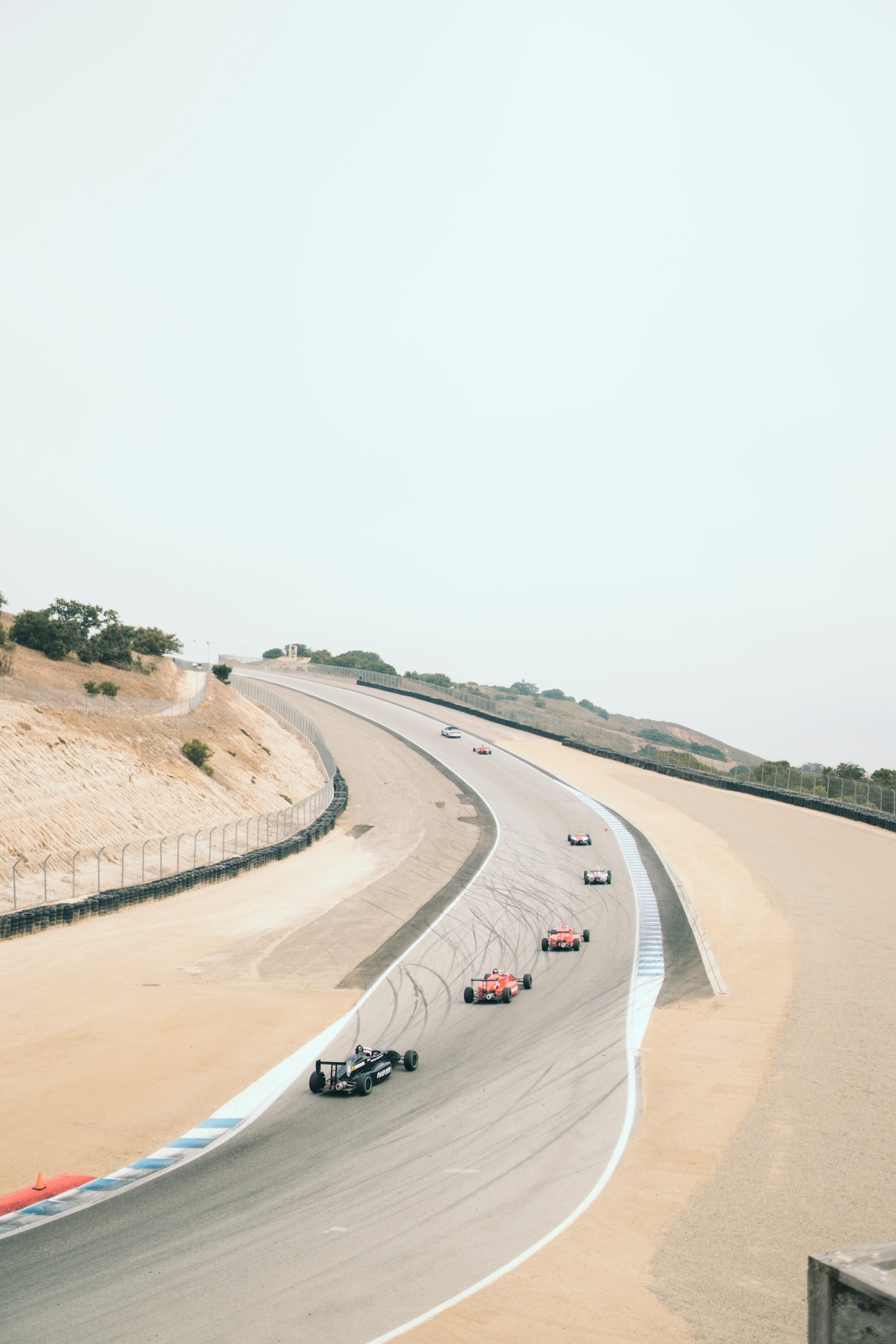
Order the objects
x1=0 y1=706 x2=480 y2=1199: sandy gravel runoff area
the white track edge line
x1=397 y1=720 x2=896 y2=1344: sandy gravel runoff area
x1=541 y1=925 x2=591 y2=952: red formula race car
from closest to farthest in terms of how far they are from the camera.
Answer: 1. the white track edge line
2. x1=397 y1=720 x2=896 y2=1344: sandy gravel runoff area
3. x1=0 y1=706 x2=480 y2=1199: sandy gravel runoff area
4. x1=541 y1=925 x2=591 y2=952: red formula race car

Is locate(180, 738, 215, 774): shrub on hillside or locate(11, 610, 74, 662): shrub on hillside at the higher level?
locate(11, 610, 74, 662): shrub on hillside

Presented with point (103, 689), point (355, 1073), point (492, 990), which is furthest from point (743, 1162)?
point (103, 689)

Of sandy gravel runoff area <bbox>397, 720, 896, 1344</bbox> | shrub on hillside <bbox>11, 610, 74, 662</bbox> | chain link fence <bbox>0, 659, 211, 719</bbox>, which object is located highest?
shrub on hillside <bbox>11, 610, 74, 662</bbox>

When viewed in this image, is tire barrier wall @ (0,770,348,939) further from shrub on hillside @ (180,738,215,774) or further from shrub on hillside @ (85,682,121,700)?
shrub on hillside @ (85,682,121,700)

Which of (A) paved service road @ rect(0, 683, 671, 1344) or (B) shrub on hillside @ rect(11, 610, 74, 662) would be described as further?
(B) shrub on hillside @ rect(11, 610, 74, 662)

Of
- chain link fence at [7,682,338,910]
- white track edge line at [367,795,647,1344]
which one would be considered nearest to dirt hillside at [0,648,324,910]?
chain link fence at [7,682,338,910]

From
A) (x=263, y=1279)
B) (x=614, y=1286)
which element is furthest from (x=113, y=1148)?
(x=614, y=1286)

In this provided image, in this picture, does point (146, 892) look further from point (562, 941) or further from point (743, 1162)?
point (743, 1162)

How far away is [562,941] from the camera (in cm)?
3778

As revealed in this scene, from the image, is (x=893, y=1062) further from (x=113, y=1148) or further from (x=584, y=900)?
(x=584, y=900)

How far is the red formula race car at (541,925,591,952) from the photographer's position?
37719 millimetres

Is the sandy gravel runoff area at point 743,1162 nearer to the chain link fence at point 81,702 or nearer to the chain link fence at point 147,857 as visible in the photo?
the chain link fence at point 147,857

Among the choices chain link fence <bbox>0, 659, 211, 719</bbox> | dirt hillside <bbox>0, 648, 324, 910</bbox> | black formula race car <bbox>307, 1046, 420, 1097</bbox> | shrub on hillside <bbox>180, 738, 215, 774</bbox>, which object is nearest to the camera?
black formula race car <bbox>307, 1046, 420, 1097</bbox>

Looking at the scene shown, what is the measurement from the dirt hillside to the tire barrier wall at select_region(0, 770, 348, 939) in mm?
3029
